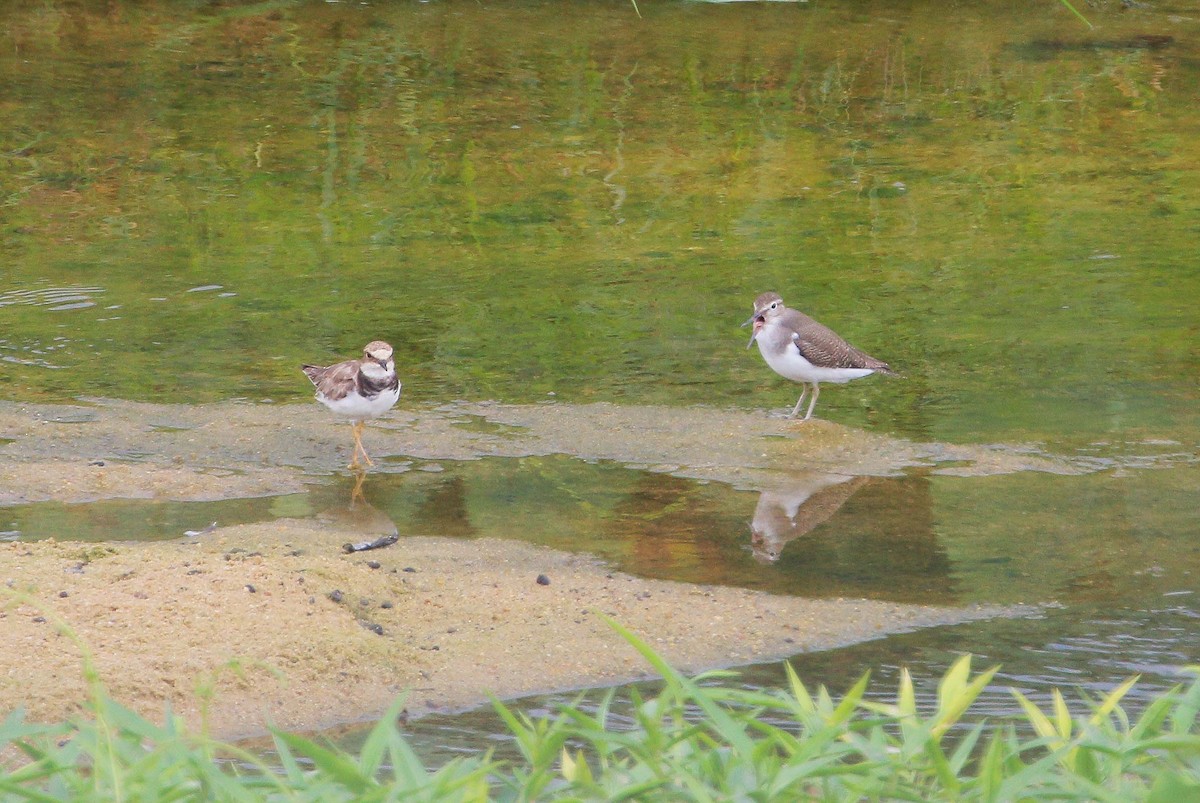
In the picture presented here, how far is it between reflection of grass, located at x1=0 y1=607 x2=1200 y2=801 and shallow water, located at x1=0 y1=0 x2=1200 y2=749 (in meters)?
2.22

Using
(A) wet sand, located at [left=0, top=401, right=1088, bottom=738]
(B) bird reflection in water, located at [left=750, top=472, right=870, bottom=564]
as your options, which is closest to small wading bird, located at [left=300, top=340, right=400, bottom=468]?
(A) wet sand, located at [left=0, top=401, right=1088, bottom=738]

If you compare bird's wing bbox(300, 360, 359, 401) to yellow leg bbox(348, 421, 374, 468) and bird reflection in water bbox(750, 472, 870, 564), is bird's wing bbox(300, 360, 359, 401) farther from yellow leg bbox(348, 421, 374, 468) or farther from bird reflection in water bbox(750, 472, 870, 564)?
bird reflection in water bbox(750, 472, 870, 564)

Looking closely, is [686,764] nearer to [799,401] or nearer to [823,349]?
[823,349]

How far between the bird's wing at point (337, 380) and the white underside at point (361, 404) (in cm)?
3

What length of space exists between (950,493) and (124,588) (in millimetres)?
3708

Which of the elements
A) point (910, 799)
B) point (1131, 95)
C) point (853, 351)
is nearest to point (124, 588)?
point (910, 799)

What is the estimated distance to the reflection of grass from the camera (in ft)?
8.19

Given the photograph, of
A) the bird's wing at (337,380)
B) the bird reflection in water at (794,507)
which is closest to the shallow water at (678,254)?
the bird reflection in water at (794,507)

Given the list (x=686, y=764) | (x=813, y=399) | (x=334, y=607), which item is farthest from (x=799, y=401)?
(x=686, y=764)

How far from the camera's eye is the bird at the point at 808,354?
8.29 m

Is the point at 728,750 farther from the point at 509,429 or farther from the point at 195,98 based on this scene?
the point at 195,98

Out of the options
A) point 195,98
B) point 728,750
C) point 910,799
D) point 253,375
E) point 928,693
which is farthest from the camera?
point 195,98

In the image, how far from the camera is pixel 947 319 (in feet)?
32.6

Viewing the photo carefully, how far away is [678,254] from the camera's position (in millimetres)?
11203
